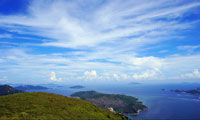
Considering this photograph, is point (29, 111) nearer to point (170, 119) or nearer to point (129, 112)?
point (170, 119)

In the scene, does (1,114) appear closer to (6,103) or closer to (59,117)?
(6,103)

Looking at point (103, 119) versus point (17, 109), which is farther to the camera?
point (103, 119)

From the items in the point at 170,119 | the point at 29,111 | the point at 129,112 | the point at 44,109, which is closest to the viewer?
the point at 29,111

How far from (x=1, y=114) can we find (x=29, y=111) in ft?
17.0

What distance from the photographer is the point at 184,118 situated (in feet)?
476

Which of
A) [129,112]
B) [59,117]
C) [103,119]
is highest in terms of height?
[59,117]

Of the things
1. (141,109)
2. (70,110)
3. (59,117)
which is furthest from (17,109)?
(141,109)

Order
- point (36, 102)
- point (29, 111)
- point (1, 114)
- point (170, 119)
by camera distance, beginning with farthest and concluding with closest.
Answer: point (170, 119) < point (36, 102) < point (29, 111) < point (1, 114)

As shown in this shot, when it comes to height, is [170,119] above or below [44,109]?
below

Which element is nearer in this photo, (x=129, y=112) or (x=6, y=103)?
(x=6, y=103)

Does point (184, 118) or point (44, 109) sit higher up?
point (44, 109)

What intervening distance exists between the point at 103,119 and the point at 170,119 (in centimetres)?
13512

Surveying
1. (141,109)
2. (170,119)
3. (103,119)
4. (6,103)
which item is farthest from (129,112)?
(6,103)

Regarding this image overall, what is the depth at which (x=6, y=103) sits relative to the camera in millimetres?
34250
